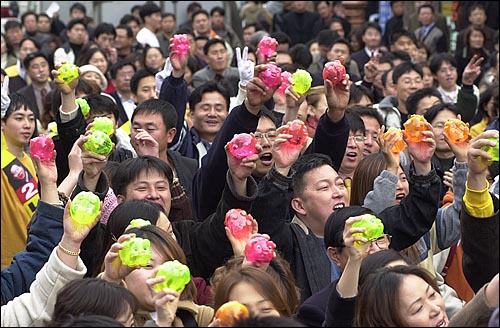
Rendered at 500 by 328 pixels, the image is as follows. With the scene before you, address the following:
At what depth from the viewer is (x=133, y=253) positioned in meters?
4.02

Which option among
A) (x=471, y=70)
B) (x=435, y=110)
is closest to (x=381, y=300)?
(x=435, y=110)

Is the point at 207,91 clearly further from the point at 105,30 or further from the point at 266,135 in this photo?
the point at 105,30

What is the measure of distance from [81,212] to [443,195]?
2.76 m

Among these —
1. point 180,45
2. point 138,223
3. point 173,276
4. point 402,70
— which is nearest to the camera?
point 173,276

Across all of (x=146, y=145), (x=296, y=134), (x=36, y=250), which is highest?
(x=296, y=134)

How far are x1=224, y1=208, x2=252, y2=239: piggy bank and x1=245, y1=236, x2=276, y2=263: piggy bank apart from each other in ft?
1.19

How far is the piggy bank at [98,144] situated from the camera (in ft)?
16.6

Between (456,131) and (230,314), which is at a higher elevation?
(456,131)

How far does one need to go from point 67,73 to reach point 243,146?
195cm

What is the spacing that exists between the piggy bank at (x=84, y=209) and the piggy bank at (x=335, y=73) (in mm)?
1743

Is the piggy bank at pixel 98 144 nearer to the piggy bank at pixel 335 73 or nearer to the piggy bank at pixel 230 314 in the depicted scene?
the piggy bank at pixel 335 73

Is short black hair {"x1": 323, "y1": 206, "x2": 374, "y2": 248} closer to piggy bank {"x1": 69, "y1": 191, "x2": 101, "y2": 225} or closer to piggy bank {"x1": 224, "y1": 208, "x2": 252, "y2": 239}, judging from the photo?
piggy bank {"x1": 224, "y1": 208, "x2": 252, "y2": 239}

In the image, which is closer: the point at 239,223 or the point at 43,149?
the point at 239,223

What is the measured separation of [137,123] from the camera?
6.79 metres
